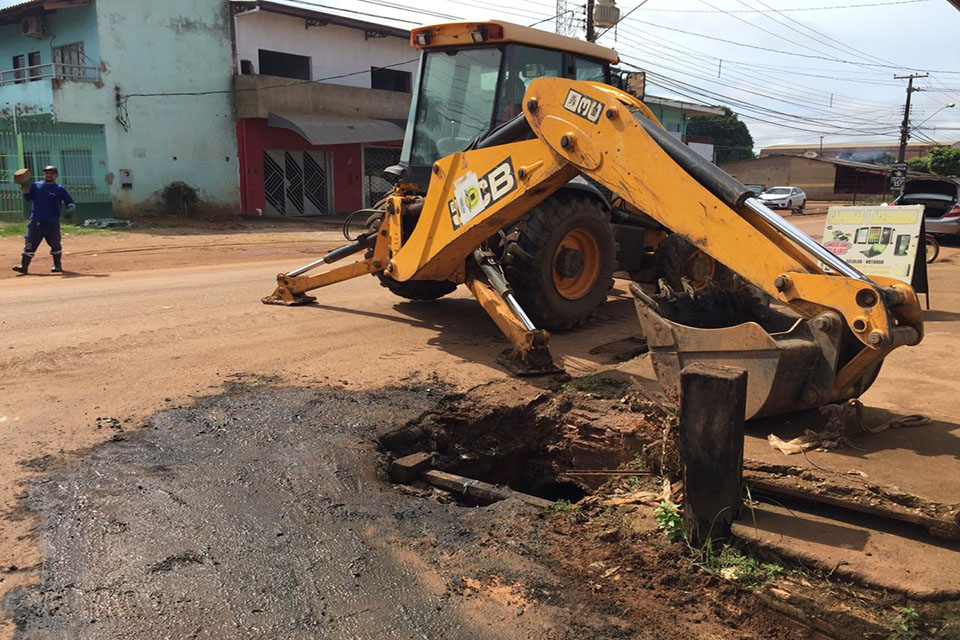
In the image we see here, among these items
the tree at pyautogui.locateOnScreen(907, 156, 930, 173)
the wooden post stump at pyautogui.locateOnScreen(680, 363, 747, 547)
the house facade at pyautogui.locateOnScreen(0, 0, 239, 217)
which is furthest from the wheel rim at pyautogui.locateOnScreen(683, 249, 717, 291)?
the tree at pyautogui.locateOnScreen(907, 156, 930, 173)

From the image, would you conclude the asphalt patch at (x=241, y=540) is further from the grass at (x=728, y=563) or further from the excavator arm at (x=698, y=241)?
the excavator arm at (x=698, y=241)

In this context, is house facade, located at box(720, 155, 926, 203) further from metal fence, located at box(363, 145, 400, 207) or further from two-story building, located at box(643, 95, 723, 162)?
metal fence, located at box(363, 145, 400, 207)

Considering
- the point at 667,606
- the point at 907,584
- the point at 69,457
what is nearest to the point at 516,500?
the point at 667,606

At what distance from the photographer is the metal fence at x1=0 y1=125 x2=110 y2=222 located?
20188mm

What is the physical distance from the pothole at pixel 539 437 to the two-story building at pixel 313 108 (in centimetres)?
1848

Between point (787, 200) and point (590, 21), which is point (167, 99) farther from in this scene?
point (787, 200)

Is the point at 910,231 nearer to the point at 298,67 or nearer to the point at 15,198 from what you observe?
the point at 15,198

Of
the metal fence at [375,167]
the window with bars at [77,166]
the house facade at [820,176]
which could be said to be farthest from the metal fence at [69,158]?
the house facade at [820,176]

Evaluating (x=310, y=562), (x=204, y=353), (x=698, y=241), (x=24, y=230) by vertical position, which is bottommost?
(x=310, y=562)

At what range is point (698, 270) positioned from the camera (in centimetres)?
832

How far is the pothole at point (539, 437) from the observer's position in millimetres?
4582

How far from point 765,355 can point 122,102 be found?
69.6 feet

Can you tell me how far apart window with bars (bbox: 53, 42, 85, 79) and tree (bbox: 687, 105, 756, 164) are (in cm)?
4958

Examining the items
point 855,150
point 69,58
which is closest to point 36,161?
point 69,58
